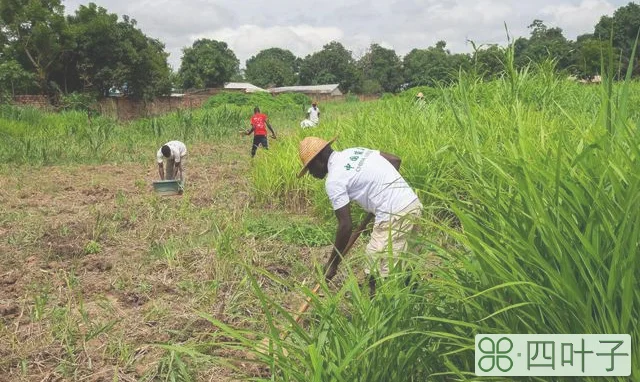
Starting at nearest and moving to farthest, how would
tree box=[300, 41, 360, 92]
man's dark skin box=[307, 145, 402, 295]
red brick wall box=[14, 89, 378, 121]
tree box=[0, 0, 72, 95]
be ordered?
man's dark skin box=[307, 145, 402, 295] < red brick wall box=[14, 89, 378, 121] < tree box=[0, 0, 72, 95] < tree box=[300, 41, 360, 92]

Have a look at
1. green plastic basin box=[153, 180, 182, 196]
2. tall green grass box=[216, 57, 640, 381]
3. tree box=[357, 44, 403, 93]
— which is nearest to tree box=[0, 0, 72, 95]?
green plastic basin box=[153, 180, 182, 196]

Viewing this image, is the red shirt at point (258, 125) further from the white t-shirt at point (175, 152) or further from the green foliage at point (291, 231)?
the green foliage at point (291, 231)

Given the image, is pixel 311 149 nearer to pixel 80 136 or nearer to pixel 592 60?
pixel 592 60

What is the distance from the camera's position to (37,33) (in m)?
22.7

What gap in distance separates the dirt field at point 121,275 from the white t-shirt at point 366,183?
84 cm

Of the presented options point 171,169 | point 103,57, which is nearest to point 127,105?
point 103,57

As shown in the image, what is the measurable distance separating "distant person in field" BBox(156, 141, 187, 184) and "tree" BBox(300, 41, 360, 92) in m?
69.7

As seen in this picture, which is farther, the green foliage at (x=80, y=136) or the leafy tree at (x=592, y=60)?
the green foliage at (x=80, y=136)

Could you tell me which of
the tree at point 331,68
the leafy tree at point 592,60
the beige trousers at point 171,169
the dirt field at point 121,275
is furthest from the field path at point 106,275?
the tree at point 331,68

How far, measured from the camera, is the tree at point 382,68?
73500mm

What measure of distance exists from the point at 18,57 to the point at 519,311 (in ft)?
89.0

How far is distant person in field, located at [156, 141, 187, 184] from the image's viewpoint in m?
7.54

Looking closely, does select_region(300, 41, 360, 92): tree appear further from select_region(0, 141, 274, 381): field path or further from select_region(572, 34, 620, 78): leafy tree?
select_region(0, 141, 274, 381): field path

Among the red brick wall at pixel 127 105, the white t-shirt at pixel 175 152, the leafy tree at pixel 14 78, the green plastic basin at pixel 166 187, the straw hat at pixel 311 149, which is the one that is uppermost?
the leafy tree at pixel 14 78
